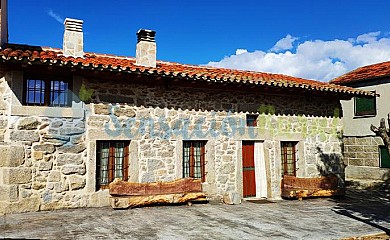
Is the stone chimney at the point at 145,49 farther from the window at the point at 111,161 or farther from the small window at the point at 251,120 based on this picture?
the small window at the point at 251,120

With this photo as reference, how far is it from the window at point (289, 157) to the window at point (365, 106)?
632 centimetres

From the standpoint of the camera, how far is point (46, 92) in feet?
25.6

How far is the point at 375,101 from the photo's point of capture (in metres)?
15.0

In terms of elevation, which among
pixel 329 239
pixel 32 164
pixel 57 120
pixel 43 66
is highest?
pixel 43 66

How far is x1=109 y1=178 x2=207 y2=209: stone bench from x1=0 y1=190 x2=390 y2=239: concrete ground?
18cm

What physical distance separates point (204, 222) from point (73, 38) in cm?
564

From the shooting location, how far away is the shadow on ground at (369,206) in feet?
24.3

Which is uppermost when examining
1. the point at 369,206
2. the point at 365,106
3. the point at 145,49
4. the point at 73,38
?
the point at 73,38

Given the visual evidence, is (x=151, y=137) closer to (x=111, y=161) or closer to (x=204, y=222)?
(x=111, y=161)

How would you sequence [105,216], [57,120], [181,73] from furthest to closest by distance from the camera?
[181,73] < [57,120] < [105,216]

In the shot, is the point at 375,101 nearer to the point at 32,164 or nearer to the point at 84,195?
the point at 84,195

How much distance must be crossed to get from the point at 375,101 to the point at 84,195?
12954 millimetres

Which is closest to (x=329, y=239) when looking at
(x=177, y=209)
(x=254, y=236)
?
(x=254, y=236)

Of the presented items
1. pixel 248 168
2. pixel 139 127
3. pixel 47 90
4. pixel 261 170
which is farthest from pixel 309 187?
pixel 47 90
